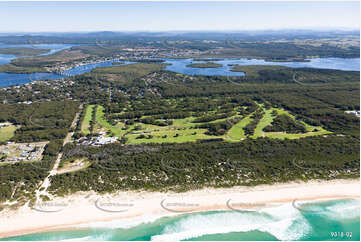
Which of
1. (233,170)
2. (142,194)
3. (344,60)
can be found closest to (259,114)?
(233,170)

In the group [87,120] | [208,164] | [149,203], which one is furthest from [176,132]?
[87,120]

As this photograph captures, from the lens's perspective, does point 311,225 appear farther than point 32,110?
No

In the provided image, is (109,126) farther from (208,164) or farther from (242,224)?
(242,224)

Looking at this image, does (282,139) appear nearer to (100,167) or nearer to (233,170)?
(233,170)

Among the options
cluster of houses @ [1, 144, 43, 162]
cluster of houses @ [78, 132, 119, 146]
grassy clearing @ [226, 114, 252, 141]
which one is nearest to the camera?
cluster of houses @ [1, 144, 43, 162]

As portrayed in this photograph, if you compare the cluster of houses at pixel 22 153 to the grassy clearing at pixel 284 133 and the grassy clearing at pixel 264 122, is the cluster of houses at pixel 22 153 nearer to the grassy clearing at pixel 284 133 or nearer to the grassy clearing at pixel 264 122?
the grassy clearing at pixel 264 122

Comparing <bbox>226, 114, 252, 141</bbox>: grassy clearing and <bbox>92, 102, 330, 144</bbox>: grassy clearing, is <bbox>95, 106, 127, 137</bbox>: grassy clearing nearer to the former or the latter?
<bbox>92, 102, 330, 144</bbox>: grassy clearing

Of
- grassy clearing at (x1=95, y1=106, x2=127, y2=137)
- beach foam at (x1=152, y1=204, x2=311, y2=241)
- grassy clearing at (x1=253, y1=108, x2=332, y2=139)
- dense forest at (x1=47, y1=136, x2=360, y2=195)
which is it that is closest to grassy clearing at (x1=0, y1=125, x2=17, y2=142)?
dense forest at (x1=47, y1=136, x2=360, y2=195)
